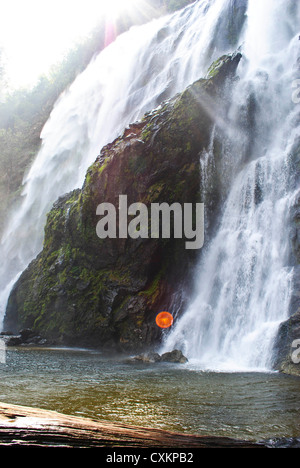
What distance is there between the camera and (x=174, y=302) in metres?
17.1

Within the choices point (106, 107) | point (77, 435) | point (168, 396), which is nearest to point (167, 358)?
point (168, 396)

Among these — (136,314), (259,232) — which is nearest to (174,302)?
(136,314)

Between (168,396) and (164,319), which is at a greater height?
(164,319)

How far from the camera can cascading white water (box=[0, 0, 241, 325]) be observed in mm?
25359

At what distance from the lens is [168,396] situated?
6707 millimetres

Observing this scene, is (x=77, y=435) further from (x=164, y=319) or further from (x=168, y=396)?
(x=164, y=319)

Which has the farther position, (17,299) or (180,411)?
(17,299)

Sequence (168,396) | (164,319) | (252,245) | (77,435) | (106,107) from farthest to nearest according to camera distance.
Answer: (106,107) → (164,319) → (252,245) → (168,396) → (77,435)

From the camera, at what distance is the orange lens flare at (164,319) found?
16.4 m

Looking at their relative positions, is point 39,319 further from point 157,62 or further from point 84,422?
point 157,62

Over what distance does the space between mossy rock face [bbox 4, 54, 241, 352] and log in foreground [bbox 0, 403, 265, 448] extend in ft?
45.4

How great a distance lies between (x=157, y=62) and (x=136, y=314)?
20996mm

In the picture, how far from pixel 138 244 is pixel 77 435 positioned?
15304 millimetres
